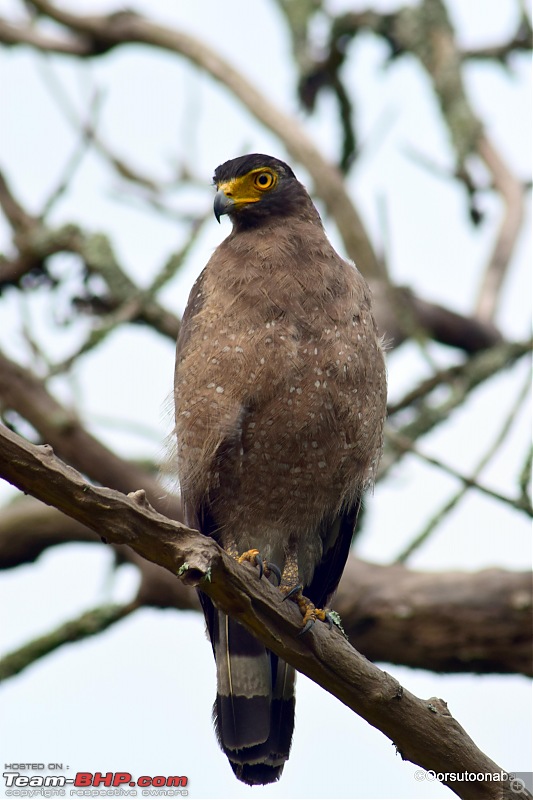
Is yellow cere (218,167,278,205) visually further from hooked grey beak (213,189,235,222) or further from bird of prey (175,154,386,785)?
bird of prey (175,154,386,785)

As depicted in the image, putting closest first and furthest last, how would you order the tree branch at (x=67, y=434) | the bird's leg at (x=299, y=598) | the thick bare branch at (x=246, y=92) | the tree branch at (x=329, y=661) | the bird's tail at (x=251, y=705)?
1. the tree branch at (x=329, y=661)
2. the bird's leg at (x=299, y=598)
3. the bird's tail at (x=251, y=705)
4. the tree branch at (x=67, y=434)
5. the thick bare branch at (x=246, y=92)

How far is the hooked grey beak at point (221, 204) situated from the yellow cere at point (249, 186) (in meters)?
0.03

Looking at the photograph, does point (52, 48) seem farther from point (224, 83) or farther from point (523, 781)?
point (523, 781)

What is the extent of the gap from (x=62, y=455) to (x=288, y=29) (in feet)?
15.2

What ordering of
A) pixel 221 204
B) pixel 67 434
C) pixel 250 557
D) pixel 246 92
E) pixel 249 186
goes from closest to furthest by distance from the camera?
pixel 250 557 → pixel 221 204 → pixel 249 186 → pixel 67 434 → pixel 246 92

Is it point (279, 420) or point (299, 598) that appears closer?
point (299, 598)

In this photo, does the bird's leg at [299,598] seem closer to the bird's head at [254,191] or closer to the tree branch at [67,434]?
the tree branch at [67,434]

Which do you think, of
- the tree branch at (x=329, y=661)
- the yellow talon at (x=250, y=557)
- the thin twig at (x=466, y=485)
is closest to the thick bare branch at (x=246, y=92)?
the thin twig at (x=466, y=485)

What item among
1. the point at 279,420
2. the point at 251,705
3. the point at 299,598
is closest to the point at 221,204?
the point at 279,420

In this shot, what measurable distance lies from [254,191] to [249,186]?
0.04 meters

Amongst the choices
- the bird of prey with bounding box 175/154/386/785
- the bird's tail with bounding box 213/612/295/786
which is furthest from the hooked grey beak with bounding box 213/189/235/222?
the bird's tail with bounding box 213/612/295/786

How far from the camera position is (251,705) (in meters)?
4.95

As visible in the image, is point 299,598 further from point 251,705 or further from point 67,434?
point 67,434

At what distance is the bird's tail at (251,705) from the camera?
4852 millimetres
